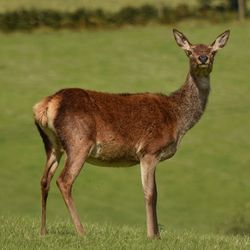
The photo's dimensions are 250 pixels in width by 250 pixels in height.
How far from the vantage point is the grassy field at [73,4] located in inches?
2675

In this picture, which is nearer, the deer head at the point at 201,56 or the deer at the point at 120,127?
the deer at the point at 120,127

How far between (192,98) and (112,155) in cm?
222

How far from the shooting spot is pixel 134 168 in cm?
3591

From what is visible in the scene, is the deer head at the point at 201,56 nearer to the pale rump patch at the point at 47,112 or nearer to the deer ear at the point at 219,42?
the deer ear at the point at 219,42

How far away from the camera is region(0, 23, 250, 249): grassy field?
28953 millimetres

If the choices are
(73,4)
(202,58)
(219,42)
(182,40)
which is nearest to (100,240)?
(202,58)

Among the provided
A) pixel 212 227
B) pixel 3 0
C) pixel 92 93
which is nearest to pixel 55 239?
pixel 92 93

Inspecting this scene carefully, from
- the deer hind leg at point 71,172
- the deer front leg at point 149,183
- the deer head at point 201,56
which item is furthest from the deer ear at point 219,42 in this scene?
the deer hind leg at point 71,172

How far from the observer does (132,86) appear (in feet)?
169

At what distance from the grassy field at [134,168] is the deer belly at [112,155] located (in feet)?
3.54

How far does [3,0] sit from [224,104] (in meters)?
29.0

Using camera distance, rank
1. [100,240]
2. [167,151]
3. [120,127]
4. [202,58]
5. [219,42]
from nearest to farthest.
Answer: [100,240]
[120,127]
[167,151]
[202,58]
[219,42]

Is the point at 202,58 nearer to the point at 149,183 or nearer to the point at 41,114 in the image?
the point at 149,183

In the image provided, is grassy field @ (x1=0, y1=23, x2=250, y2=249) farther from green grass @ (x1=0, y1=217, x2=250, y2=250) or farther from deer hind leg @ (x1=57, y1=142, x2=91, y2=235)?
deer hind leg @ (x1=57, y1=142, x2=91, y2=235)
